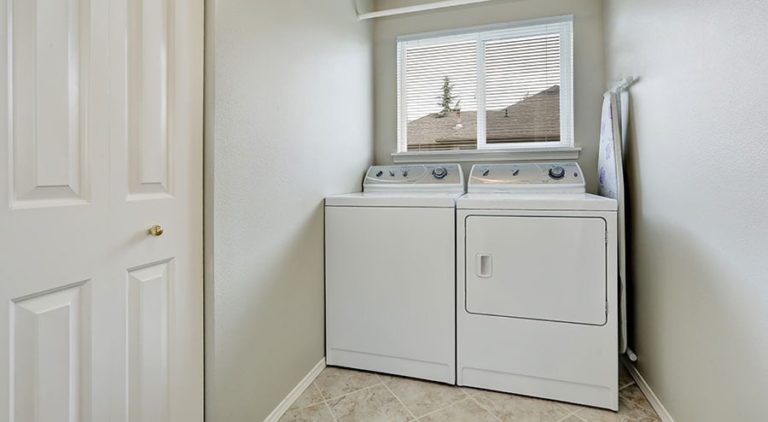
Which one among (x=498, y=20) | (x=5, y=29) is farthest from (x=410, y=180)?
(x=5, y=29)

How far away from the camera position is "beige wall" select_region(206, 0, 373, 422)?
4.07 feet

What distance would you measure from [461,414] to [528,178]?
4.70ft

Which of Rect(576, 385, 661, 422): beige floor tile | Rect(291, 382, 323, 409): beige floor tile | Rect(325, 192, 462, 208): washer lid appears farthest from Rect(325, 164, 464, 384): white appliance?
Rect(576, 385, 661, 422): beige floor tile

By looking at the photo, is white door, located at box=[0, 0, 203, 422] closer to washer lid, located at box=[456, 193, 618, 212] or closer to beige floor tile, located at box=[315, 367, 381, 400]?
beige floor tile, located at box=[315, 367, 381, 400]

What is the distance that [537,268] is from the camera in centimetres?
170

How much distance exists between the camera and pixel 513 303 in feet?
5.67

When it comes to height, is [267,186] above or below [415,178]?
below

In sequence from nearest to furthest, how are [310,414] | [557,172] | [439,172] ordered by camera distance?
[310,414]
[557,172]
[439,172]

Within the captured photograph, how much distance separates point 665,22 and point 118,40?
6.45 feet

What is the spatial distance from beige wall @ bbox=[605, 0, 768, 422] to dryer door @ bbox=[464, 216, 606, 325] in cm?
27

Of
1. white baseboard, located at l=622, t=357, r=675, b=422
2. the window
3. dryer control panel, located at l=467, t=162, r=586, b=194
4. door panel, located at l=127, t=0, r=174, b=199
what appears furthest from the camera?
the window

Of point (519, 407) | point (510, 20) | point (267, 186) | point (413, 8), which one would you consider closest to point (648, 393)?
point (519, 407)

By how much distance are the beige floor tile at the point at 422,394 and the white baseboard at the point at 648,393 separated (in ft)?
2.73

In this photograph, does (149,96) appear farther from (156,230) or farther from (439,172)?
(439,172)
